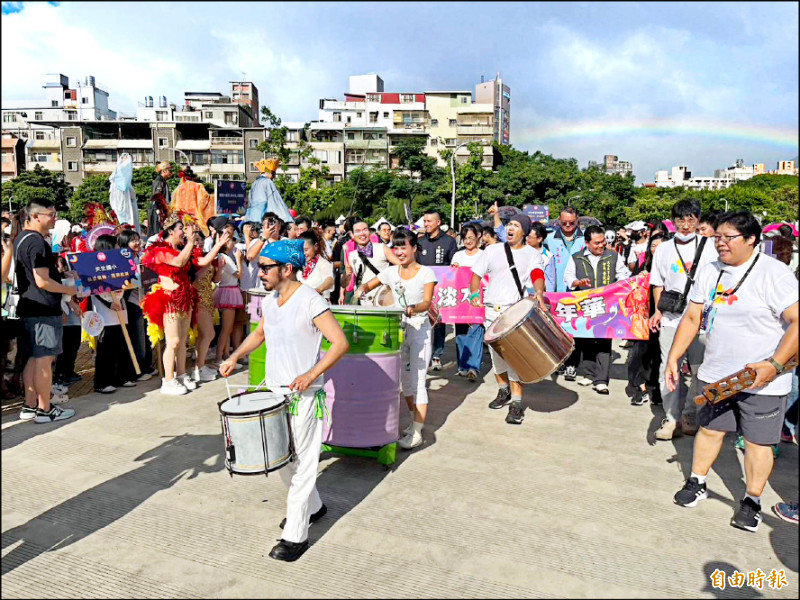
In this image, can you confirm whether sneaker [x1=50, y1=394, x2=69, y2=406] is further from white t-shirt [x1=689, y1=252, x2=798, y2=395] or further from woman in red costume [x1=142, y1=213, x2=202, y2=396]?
white t-shirt [x1=689, y1=252, x2=798, y2=395]

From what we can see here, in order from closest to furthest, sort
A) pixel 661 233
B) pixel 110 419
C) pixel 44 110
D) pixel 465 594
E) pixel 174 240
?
pixel 465 594 → pixel 110 419 → pixel 174 240 → pixel 661 233 → pixel 44 110

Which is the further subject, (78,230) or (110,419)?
(78,230)

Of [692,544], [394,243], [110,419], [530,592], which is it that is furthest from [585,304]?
[110,419]

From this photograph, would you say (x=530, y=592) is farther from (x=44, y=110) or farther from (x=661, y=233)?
(x=44, y=110)

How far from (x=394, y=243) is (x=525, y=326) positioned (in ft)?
4.68

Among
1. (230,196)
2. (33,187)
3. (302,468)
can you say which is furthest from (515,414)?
(33,187)

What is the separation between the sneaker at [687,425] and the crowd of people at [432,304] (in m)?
0.01

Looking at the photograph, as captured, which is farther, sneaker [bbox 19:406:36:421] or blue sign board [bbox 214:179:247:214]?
blue sign board [bbox 214:179:247:214]

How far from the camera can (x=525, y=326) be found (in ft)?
18.3

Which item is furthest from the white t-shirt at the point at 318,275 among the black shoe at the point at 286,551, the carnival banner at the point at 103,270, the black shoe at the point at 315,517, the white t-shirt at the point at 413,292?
the black shoe at the point at 286,551

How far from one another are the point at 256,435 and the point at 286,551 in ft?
2.45

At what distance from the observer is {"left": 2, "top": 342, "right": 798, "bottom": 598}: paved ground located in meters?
3.31

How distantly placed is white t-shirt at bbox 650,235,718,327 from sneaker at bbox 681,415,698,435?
2.90 feet

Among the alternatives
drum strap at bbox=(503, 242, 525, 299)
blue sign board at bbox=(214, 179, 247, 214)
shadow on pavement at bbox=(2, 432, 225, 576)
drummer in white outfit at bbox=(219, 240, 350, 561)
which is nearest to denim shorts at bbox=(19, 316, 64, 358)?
shadow on pavement at bbox=(2, 432, 225, 576)
